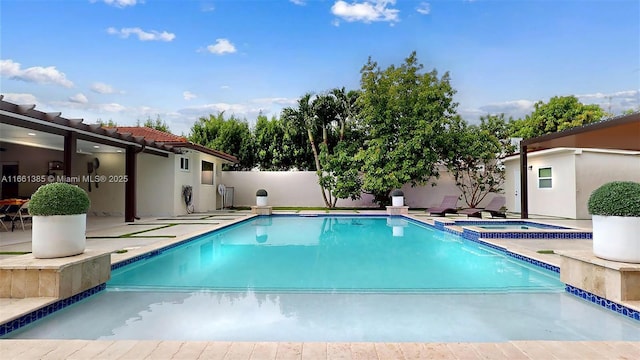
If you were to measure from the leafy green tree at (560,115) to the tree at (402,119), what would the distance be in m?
10.8

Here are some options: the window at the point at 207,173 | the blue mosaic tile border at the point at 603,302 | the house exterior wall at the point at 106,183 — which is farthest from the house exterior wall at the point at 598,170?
the house exterior wall at the point at 106,183

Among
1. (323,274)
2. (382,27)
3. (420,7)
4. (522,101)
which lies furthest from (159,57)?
(522,101)

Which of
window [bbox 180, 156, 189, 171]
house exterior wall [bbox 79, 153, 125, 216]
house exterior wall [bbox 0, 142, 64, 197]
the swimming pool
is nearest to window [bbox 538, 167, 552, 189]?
the swimming pool

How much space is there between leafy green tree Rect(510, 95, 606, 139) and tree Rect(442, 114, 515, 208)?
7606 mm

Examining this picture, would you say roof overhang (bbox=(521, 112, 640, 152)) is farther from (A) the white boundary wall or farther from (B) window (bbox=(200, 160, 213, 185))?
(B) window (bbox=(200, 160, 213, 185))

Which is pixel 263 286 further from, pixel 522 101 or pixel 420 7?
pixel 522 101

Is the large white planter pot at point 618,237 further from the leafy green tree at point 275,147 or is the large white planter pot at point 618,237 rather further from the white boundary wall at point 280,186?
the leafy green tree at point 275,147

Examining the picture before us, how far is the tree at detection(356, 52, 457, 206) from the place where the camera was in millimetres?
16234

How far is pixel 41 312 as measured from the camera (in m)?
3.51

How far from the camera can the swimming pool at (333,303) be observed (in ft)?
10.7

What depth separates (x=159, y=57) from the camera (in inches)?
650

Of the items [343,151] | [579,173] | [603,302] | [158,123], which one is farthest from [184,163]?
[158,123]

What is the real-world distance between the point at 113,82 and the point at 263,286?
59.4 ft

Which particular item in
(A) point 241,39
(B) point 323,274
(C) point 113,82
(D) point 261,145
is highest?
(A) point 241,39
